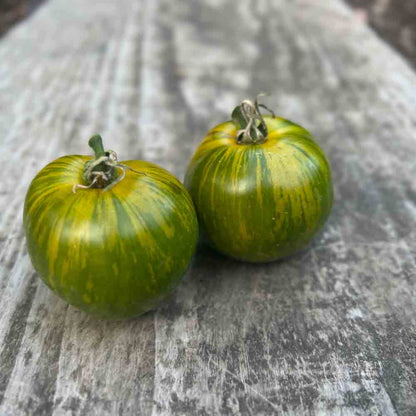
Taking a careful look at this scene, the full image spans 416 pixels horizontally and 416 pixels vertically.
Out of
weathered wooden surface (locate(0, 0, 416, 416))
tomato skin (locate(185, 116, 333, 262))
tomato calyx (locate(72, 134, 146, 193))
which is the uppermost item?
tomato calyx (locate(72, 134, 146, 193))

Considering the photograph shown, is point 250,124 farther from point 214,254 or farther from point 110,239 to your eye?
point 110,239

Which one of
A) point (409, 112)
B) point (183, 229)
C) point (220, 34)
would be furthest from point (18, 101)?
point (409, 112)

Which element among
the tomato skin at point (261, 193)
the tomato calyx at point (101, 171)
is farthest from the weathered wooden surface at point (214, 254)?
the tomato calyx at point (101, 171)

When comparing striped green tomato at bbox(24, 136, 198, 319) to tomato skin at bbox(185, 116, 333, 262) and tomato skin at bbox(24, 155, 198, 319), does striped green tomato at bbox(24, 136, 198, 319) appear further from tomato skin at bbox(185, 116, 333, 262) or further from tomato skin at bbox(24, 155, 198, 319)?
tomato skin at bbox(185, 116, 333, 262)

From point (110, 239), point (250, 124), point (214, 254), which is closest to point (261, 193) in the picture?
point (250, 124)

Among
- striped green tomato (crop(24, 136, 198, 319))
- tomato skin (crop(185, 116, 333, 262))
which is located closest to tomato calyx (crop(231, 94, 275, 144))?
tomato skin (crop(185, 116, 333, 262))

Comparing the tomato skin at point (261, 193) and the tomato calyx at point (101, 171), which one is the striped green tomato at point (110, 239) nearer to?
the tomato calyx at point (101, 171)

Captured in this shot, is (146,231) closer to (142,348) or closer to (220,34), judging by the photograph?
(142,348)
